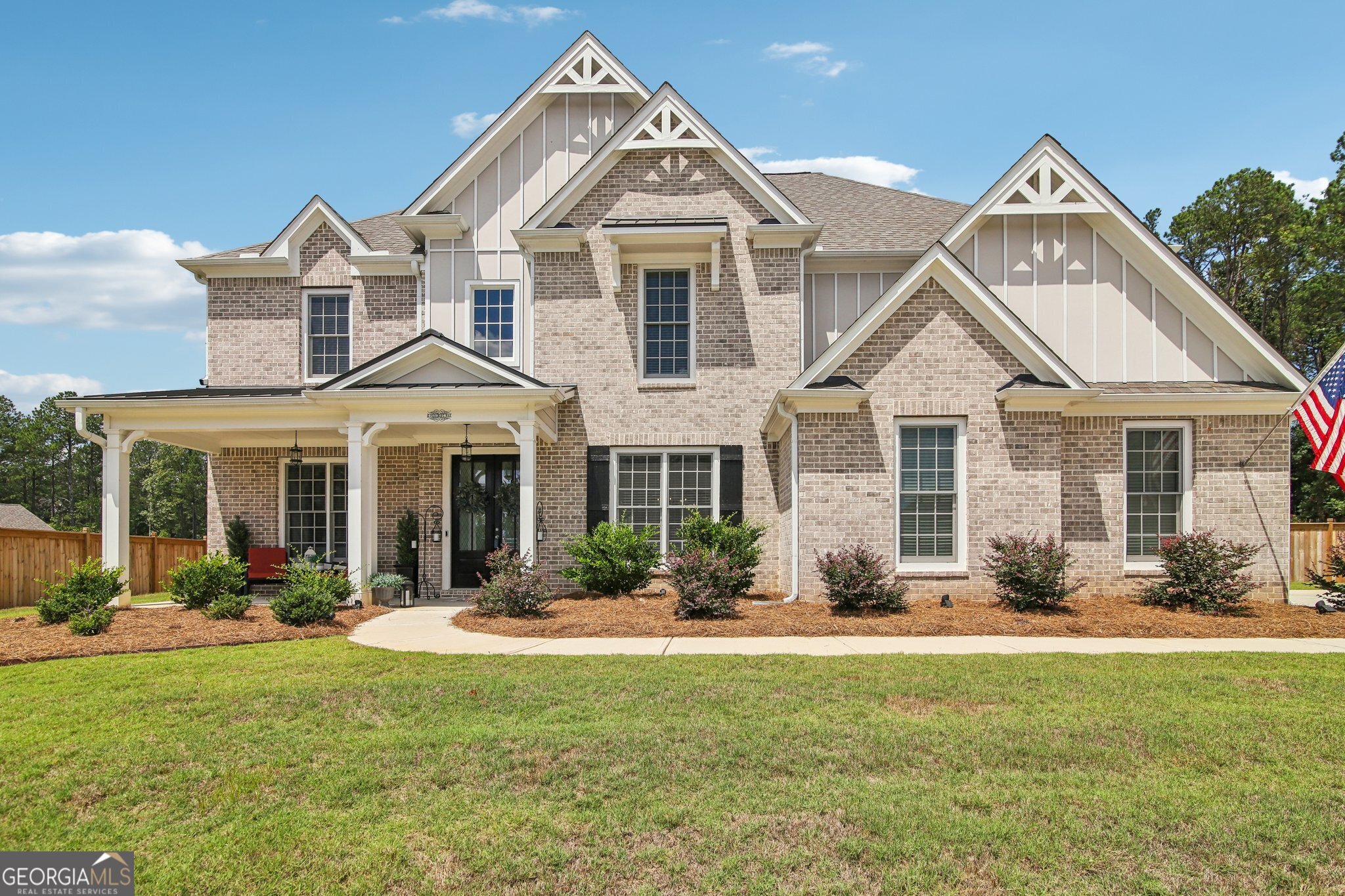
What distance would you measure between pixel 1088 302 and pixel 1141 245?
50.2 inches

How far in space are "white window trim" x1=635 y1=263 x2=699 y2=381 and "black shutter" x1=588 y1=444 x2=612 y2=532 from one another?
1.56 metres

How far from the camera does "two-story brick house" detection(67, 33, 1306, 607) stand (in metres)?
13.9

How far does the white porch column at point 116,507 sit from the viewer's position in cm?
1534

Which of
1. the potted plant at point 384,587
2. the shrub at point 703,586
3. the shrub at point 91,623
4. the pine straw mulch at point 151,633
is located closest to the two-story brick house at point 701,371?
the potted plant at point 384,587

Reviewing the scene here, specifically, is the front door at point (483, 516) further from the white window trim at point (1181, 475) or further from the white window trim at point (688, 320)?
the white window trim at point (1181, 475)

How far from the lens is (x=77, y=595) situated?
12945mm

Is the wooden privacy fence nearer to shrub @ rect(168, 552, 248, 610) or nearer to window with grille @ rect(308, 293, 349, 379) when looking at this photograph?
shrub @ rect(168, 552, 248, 610)

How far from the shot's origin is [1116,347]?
52.0ft

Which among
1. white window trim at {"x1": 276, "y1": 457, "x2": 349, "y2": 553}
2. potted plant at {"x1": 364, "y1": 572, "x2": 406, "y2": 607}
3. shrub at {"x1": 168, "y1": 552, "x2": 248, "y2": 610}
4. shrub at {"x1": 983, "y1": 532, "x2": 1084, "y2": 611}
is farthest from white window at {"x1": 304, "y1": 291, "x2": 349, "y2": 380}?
shrub at {"x1": 983, "y1": 532, "x2": 1084, "y2": 611}

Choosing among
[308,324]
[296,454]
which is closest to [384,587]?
[296,454]

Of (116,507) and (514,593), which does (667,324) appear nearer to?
(514,593)

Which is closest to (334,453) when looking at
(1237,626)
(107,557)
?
(107,557)

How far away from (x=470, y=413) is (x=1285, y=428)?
14.1 m

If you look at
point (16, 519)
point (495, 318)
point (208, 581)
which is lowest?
point (16, 519)
